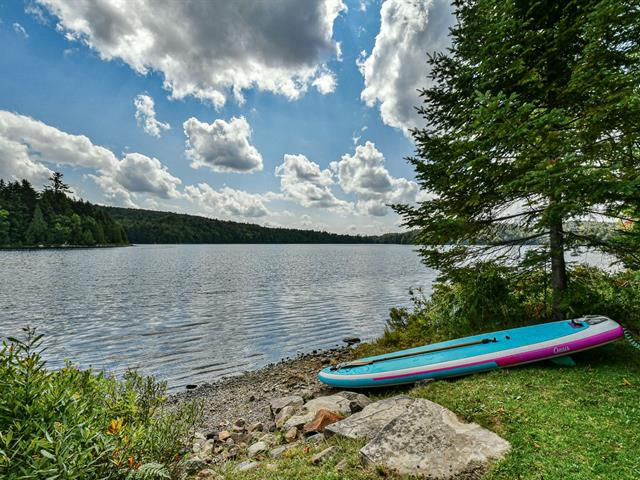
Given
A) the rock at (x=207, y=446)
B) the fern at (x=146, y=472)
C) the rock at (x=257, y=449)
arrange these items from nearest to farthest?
the fern at (x=146, y=472) → the rock at (x=257, y=449) → the rock at (x=207, y=446)

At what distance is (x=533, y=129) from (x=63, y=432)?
28.3 ft

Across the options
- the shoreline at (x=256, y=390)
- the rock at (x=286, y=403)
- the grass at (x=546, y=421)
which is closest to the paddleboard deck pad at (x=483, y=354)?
the grass at (x=546, y=421)

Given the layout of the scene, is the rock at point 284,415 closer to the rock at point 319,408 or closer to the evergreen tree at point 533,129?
the rock at point 319,408

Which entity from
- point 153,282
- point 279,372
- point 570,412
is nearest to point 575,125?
point 570,412

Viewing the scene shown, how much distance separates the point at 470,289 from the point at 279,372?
288 inches

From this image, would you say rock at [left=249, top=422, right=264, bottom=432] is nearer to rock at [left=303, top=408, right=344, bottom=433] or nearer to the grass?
rock at [left=303, top=408, right=344, bottom=433]

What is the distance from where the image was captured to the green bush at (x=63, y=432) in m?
2.50

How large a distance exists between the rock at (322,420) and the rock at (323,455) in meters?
1.21

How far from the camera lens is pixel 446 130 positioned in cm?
1002

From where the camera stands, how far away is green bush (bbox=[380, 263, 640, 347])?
857cm

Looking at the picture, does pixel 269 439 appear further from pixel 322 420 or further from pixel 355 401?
pixel 355 401

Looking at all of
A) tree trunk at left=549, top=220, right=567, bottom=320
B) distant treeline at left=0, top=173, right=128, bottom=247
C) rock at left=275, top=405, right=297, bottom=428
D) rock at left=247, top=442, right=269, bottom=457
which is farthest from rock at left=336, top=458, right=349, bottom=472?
distant treeline at left=0, top=173, right=128, bottom=247

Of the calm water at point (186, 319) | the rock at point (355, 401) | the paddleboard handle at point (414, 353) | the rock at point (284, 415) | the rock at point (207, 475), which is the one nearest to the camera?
the rock at point (207, 475)

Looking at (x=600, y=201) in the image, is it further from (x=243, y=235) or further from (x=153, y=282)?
(x=243, y=235)
